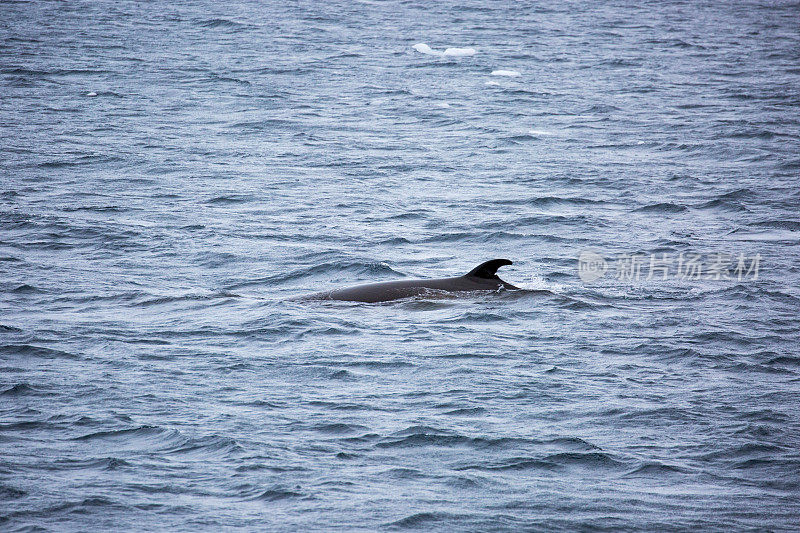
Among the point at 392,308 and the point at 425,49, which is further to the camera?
the point at 425,49

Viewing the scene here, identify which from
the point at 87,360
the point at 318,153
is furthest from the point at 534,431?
the point at 318,153

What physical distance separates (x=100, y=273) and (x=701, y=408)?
876cm

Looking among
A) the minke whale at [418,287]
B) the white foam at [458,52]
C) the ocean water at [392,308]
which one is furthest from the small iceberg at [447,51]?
the minke whale at [418,287]

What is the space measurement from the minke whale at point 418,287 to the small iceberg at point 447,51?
29.1 m

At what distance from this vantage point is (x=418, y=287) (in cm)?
1399

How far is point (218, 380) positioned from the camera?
36.3ft

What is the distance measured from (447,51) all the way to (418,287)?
2970 cm

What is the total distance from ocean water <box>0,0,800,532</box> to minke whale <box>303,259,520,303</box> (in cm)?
20

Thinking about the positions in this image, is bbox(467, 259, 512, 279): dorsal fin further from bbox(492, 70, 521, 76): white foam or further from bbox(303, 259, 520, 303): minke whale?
bbox(492, 70, 521, 76): white foam

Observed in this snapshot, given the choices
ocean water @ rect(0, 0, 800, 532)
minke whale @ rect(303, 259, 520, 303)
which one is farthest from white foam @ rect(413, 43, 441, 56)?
minke whale @ rect(303, 259, 520, 303)

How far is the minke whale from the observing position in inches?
547

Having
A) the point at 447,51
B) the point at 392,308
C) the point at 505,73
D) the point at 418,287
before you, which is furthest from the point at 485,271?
the point at 447,51

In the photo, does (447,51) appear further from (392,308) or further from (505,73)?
(392,308)

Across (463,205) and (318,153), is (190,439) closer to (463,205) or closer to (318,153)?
(463,205)
